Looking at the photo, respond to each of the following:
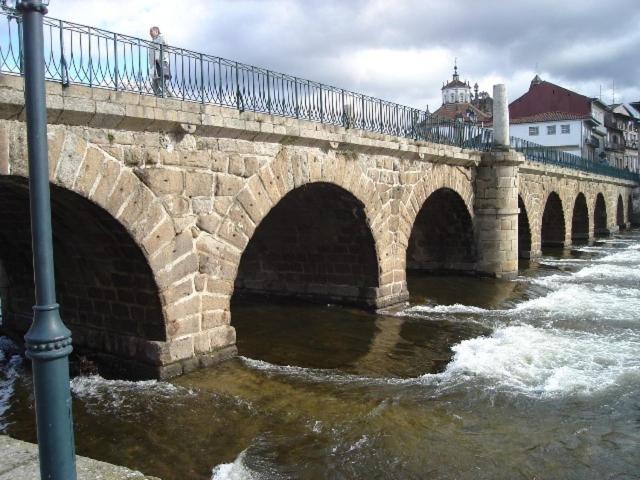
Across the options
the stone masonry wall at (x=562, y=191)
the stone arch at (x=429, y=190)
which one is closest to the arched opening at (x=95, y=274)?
the stone arch at (x=429, y=190)

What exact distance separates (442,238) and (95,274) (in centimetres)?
1139

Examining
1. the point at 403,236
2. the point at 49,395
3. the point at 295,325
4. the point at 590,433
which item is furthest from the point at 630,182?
the point at 49,395

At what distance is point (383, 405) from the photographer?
667cm

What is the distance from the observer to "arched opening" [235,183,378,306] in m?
11.6

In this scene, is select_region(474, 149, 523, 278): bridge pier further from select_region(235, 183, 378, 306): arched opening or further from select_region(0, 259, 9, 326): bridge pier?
select_region(0, 259, 9, 326): bridge pier

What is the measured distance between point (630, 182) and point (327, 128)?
40.5 m

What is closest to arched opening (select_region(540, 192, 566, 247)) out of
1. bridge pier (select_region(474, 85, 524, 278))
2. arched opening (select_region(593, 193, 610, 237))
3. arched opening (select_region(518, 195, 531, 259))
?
arched opening (select_region(518, 195, 531, 259))

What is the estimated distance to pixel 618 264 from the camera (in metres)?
20.5

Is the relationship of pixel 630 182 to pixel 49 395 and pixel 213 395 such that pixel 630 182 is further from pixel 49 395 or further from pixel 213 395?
pixel 49 395

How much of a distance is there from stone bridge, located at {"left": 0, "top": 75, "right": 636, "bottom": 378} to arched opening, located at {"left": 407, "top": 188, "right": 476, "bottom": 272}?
3745 mm

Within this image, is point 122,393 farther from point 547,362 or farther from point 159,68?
point 547,362

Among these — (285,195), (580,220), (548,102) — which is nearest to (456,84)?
(548,102)

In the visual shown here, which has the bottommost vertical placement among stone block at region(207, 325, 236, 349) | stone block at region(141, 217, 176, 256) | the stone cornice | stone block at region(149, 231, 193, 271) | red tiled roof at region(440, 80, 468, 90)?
stone block at region(207, 325, 236, 349)

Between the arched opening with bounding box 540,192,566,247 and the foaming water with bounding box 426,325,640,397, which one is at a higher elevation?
the arched opening with bounding box 540,192,566,247
